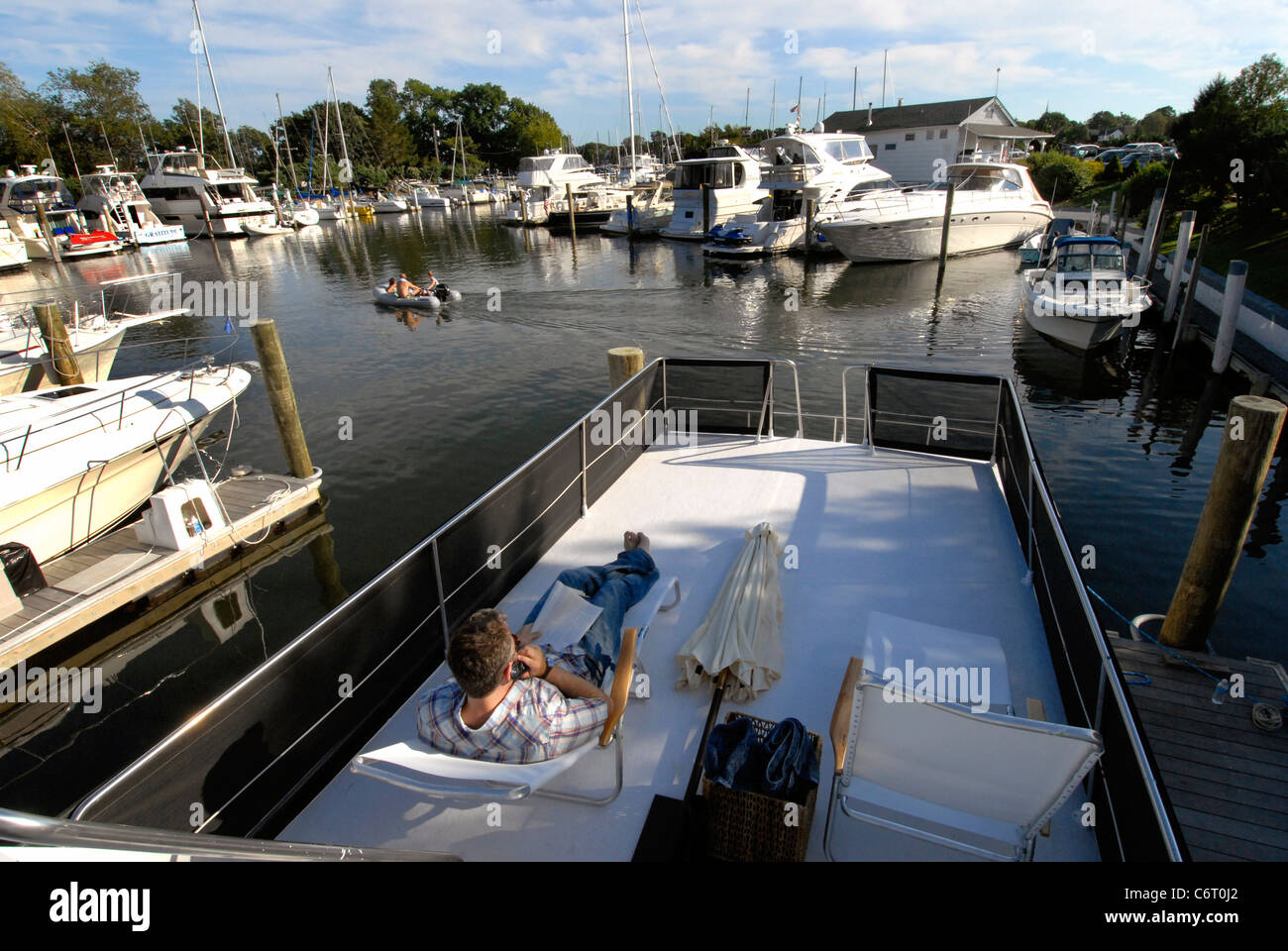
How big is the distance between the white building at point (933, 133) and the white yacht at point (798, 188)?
10.2 meters

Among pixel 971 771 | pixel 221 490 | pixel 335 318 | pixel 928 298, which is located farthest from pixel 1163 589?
pixel 335 318

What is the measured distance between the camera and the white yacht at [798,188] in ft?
118

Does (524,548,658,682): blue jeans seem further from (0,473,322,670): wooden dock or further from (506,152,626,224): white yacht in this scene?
(506,152,626,224): white yacht

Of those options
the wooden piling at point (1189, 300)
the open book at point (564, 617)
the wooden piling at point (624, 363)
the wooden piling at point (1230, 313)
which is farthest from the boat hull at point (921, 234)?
the open book at point (564, 617)

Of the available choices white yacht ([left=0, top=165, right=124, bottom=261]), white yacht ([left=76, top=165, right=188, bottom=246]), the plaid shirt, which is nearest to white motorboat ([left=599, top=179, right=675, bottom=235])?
white yacht ([left=76, top=165, right=188, bottom=246])

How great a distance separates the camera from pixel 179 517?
8914 mm

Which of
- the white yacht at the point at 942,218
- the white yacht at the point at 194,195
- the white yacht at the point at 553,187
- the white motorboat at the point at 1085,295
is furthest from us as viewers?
the white yacht at the point at 553,187

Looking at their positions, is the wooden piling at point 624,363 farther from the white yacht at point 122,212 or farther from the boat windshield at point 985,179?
the white yacht at point 122,212

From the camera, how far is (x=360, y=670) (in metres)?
3.66

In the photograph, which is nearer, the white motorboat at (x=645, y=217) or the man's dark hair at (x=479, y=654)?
the man's dark hair at (x=479, y=654)

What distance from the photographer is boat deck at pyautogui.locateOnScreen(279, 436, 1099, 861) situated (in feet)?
10.7

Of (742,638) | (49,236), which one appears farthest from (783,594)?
(49,236)
